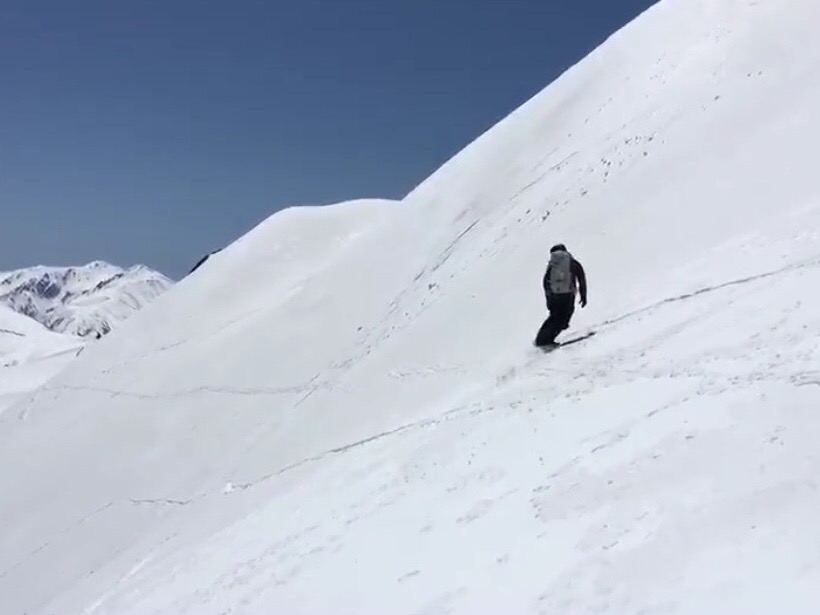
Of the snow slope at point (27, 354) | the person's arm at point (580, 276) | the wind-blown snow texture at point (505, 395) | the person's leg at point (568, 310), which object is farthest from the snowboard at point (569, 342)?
the snow slope at point (27, 354)

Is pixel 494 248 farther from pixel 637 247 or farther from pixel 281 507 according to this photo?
pixel 281 507

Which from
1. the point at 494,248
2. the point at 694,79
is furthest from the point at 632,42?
the point at 494,248

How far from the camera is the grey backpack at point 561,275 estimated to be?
55.5 ft

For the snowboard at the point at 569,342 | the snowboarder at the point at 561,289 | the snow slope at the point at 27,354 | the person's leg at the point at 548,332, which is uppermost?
the snow slope at the point at 27,354

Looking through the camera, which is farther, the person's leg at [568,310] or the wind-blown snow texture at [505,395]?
the person's leg at [568,310]

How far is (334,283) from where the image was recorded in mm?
36031

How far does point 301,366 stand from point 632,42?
789 inches

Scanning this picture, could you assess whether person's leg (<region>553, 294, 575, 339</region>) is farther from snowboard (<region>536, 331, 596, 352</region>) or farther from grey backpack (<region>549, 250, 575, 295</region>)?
snowboard (<region>536, 331, 596, 352</region>)

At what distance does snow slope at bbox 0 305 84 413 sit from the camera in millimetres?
87312

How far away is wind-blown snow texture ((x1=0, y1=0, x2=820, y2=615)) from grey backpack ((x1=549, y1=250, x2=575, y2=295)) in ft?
3.37

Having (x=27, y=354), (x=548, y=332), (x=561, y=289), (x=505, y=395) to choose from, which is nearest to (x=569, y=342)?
(x=548, y=332)

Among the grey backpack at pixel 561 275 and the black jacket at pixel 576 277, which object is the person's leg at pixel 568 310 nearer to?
the grey backpack at pixel 561 275

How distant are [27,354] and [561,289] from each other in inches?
5393

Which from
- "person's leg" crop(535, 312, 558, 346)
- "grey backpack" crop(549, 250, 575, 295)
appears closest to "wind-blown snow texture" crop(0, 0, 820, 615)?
"person's leg" crop(535, 312, 558, 346)
